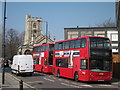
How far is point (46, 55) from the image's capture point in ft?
99.8

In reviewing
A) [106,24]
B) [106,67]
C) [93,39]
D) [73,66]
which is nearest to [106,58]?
[106,67]

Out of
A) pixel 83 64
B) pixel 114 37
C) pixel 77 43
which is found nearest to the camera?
pixel 83 64

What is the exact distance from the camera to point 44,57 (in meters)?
31.1

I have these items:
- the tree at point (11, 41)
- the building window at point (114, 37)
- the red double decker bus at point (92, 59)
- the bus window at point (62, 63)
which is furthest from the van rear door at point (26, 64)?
the tree at point (11, 41)

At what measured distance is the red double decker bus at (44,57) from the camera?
29.9 meters

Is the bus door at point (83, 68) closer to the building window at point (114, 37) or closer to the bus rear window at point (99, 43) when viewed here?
the bus rear window at point (99, 43)

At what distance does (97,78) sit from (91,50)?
7.85 ft

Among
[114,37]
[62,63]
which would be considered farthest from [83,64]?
[114,37]

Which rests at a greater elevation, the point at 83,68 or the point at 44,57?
the point at 44,57

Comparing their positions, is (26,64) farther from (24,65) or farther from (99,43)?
(99,43)

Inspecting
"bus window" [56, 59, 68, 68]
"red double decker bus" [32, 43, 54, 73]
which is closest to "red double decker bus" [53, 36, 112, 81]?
"bus window" [56, 59, 68, 68]

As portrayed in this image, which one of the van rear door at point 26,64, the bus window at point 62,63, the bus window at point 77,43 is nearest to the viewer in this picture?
the bus window at point 77,43

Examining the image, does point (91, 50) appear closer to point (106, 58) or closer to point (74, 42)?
point (106, 58)

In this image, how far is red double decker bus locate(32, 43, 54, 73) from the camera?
98.1 feet
